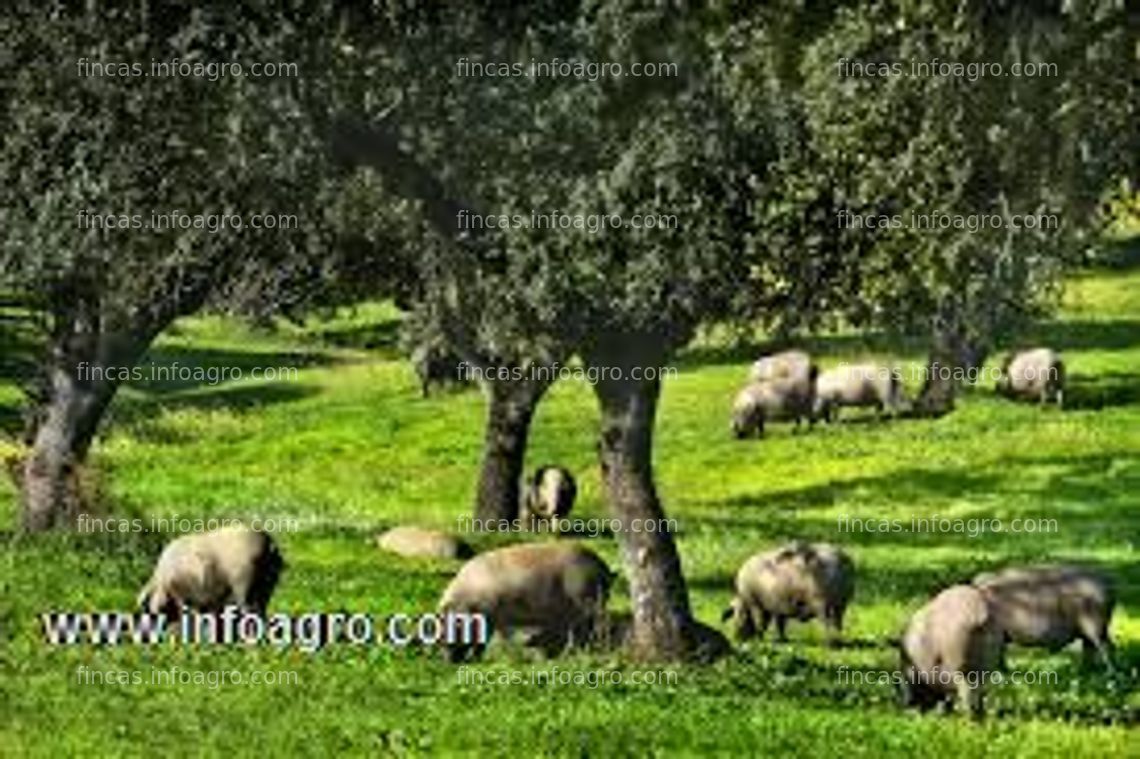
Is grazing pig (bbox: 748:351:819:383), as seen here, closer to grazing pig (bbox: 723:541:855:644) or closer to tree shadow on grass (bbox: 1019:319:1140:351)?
tree shadow on grass (bbox: 1019:319:1140:351)

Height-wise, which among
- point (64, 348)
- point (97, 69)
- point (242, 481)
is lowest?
point (242, 481)

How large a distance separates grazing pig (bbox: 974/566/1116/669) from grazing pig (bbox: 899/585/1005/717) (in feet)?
11.0

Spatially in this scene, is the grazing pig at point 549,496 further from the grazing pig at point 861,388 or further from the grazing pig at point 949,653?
the grazing pig at point 949,653

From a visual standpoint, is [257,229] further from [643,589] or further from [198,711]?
[198,711]

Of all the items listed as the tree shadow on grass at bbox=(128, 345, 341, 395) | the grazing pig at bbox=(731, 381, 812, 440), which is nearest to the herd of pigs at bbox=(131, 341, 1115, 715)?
the grazing pig at bbox=(731, 381, 812, 440)

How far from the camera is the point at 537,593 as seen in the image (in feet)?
99.1

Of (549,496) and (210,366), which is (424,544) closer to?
A: (549,496)

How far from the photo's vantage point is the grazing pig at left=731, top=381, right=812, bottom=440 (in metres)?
64.0

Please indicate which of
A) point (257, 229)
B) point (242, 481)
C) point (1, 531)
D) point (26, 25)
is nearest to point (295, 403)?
point (242, 481)

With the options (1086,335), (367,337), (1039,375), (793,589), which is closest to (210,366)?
(367,337)

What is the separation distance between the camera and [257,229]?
35594 mm

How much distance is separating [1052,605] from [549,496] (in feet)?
65.1

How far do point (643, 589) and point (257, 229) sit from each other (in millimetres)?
10215

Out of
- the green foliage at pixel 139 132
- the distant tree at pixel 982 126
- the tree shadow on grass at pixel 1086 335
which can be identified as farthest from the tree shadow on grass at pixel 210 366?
the distant tree at pixel 982 126
